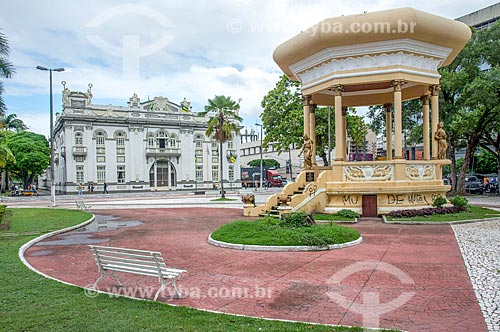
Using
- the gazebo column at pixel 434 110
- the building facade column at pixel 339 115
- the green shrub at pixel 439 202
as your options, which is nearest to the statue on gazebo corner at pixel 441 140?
the gazebo column at pixel 434 110

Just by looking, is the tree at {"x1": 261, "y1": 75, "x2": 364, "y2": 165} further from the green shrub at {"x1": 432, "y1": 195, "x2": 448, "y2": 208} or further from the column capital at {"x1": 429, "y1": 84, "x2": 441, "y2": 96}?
the green shrub at {"x1": 432, "y1": 195, "x2": 448, "y2": 208}

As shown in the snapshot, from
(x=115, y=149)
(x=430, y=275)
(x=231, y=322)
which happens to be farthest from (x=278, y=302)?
(x=115, y=149)

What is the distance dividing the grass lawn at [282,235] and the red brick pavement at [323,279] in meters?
0.47

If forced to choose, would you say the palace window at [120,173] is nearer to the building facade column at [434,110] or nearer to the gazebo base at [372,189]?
the gazebo base at [372,189]

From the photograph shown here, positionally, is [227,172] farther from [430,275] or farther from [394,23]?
[430,275]

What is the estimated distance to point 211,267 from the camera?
887 centimetres

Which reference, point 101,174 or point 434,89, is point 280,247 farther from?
point 101,174

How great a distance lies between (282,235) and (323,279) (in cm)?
363

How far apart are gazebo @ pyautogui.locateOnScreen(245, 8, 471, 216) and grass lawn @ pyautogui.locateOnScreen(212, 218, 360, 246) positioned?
5.31m

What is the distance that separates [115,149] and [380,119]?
43.0 meters

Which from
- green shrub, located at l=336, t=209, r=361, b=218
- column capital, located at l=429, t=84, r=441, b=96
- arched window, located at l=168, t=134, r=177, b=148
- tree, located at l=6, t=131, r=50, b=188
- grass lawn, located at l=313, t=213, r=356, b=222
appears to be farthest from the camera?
arched window, located at l=168, t=134, r=177, b=148

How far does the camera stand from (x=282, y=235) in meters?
11.3

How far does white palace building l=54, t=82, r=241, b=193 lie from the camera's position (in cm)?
6011

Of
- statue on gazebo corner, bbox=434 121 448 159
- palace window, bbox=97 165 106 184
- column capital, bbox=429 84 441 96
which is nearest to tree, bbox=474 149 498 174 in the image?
statue on gazebo corner, bbox=434 121 448 159
